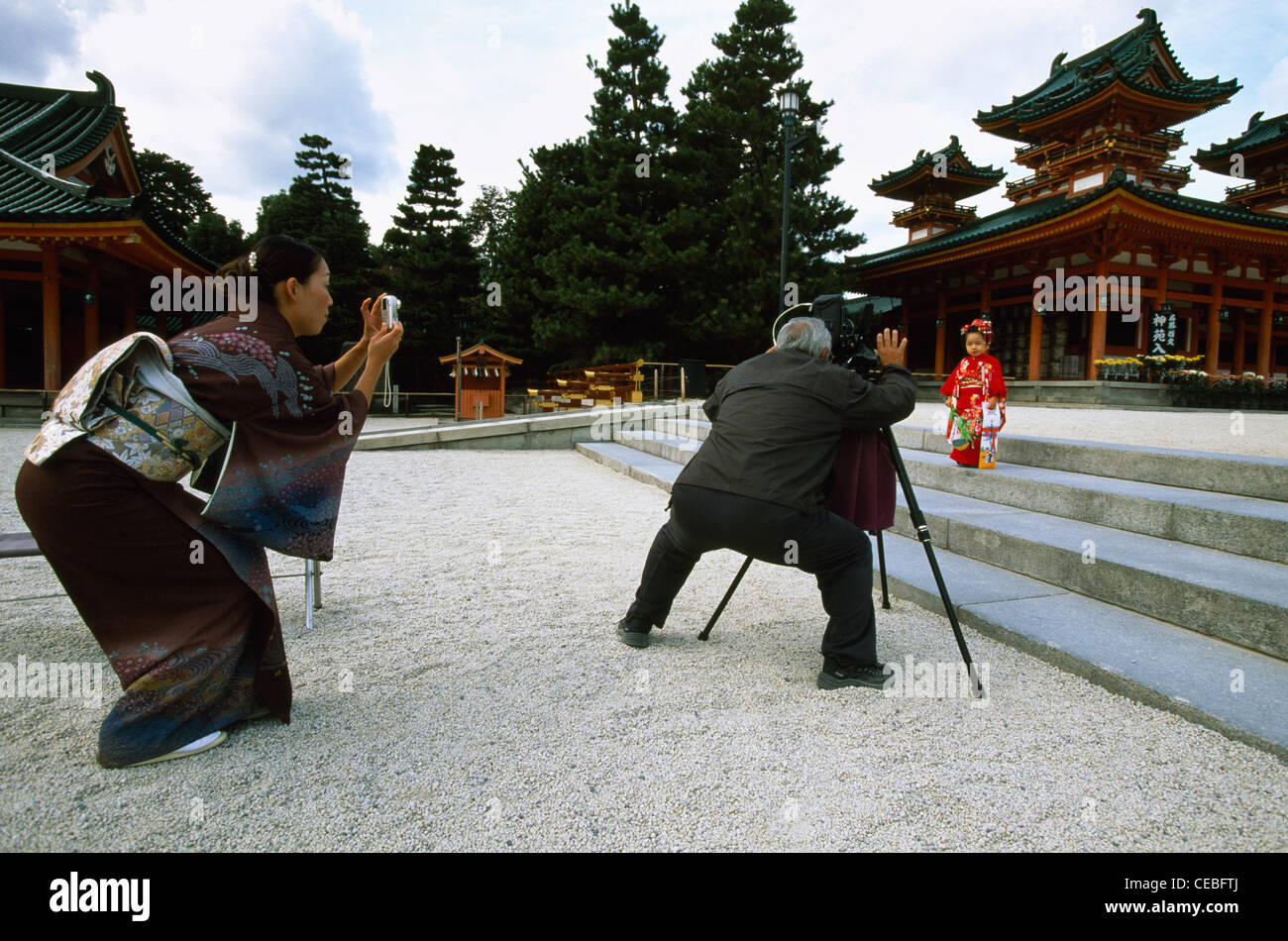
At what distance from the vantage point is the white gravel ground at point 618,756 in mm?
1660

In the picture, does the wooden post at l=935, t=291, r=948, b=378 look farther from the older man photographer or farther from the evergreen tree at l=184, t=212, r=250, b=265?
the evergreen tree at l=184, t=212, r=250, b=265

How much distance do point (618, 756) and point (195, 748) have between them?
1.21m

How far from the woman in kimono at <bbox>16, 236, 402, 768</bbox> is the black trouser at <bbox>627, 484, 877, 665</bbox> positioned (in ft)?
4.17

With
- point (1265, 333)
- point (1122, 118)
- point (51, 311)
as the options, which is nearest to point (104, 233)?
point (51, 311)

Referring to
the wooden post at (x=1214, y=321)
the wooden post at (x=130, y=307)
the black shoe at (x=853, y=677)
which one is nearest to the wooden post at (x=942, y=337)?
the wooden post at (x=1214, y=321)

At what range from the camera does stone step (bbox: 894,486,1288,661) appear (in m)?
2.60

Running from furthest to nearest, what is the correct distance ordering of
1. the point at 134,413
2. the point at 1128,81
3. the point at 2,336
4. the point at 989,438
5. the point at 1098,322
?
the point at 1128,81, the point at 1098,322, the point at 2,336, the point at 989,438, the point at 134,413

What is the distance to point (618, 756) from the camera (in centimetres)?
203

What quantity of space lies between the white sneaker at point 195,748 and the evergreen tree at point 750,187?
15.5 m

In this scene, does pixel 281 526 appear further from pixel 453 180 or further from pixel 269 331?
pixel 453 180

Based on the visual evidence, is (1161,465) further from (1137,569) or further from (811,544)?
(811,544)

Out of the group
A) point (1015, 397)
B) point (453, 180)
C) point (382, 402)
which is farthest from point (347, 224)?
point (1015, 397)

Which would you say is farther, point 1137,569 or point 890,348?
point 1137,569

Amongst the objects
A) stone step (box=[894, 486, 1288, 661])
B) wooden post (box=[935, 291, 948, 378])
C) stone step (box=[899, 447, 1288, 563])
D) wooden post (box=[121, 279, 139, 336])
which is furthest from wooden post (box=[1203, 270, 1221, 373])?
wooden post (box=[121, 279, 139, 336])
